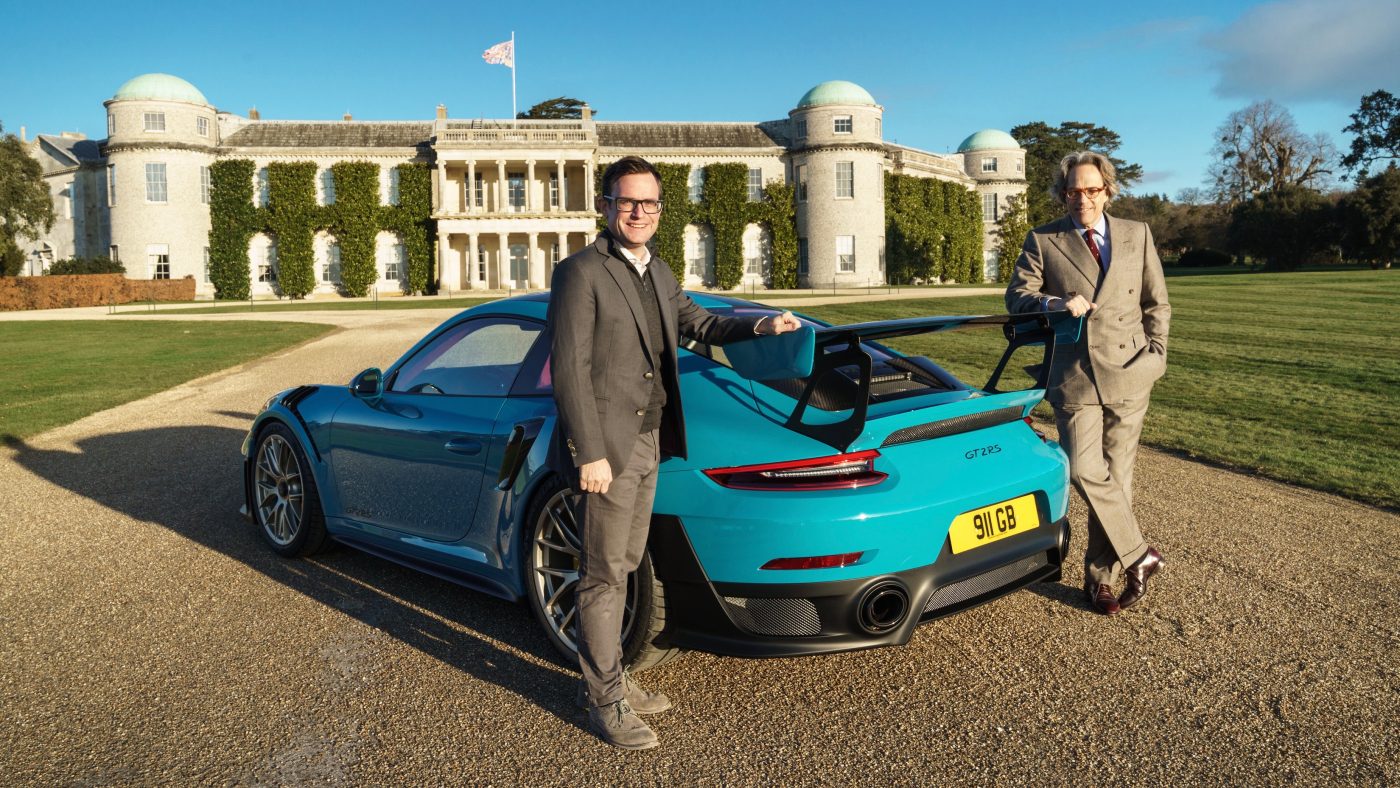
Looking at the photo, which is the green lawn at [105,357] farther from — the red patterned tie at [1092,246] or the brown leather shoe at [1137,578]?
the brown leather shoe at [1137,578]

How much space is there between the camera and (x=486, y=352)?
6.16 meters

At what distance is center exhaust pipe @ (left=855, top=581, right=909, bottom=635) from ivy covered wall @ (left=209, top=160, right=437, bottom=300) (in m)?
55.5

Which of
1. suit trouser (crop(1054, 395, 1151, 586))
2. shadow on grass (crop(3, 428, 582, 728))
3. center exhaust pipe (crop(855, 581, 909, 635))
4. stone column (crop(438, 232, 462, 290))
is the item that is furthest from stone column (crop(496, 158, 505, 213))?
center exhaust pipe (crop(855, 581, 909, 635))

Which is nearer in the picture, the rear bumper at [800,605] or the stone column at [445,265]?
the rear bumper at [800,605]

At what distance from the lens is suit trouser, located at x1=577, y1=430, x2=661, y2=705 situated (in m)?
3.03

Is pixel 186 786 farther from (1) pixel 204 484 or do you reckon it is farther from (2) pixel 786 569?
(1) pixel 204 484

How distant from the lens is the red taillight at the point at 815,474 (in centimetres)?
313

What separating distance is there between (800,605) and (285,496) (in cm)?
336

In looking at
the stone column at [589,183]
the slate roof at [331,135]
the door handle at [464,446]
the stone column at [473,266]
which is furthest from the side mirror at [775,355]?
the slate roof at [331,135]

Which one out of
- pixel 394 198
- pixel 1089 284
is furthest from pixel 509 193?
pixel 1089 284

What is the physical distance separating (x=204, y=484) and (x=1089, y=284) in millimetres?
6230

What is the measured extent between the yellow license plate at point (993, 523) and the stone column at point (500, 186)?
5557 centimetres

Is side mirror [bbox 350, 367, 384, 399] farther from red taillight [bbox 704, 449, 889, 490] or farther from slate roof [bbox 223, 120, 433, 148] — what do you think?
slate roof [bbox 223, 120, 433, 148]

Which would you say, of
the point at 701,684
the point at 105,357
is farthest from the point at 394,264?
the point at 701,684
